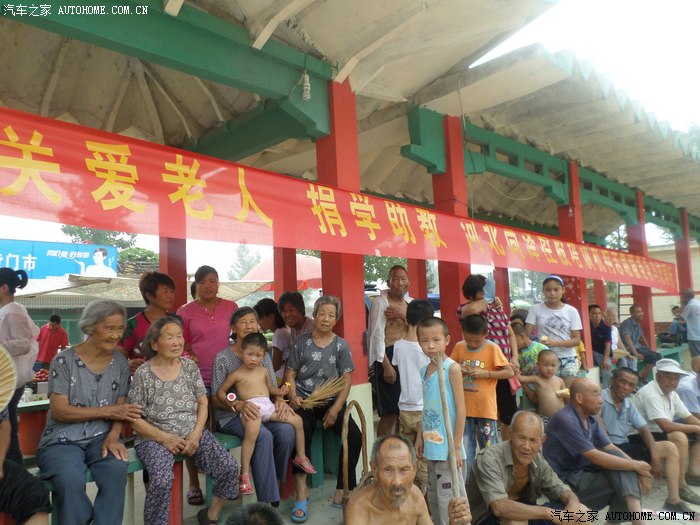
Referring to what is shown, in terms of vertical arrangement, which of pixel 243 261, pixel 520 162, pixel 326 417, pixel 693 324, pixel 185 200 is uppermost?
pixel 243 261

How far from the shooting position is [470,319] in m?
3.60

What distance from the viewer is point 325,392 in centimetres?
361

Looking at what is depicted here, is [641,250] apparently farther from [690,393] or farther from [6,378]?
[6,378]

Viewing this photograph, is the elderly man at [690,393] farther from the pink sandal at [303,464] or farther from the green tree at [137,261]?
the green tree at [137,261]

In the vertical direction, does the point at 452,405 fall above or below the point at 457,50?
below

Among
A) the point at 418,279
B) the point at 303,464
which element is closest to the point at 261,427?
the point at 303,464

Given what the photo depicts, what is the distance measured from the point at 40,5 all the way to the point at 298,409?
309 centimetres

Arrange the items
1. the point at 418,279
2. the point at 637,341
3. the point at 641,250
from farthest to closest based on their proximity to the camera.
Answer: the point at 641,250, the point at 418,279, the point at 637,341

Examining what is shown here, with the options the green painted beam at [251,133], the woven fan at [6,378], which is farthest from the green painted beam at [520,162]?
the woven fan at [6,378]

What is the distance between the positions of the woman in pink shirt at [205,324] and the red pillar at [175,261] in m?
2.09

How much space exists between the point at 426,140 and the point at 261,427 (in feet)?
11.4

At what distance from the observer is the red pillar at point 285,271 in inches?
303

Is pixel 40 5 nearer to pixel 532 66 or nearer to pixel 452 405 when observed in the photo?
pixel 452 405

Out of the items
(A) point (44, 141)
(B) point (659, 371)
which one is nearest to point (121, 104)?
(A) point (44, 141)
